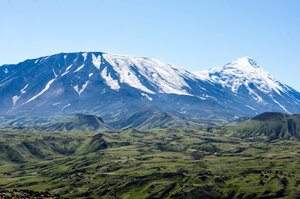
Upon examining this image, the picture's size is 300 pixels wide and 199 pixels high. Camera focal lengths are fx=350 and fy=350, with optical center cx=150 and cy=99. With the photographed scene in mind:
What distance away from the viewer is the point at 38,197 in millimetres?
136125

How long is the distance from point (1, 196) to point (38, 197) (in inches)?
558

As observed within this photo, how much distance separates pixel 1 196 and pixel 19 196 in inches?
283

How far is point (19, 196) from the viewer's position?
5217 inches

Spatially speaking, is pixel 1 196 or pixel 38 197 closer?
pixel 1 196

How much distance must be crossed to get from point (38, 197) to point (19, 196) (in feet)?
23.5

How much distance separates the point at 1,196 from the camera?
12712 cm
